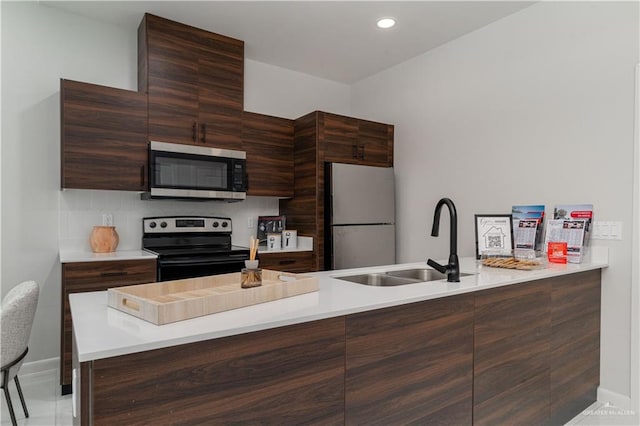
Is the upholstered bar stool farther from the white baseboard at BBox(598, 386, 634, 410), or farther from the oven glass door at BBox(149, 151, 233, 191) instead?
the white baseboard at BBox(598, 386, 634, 410)

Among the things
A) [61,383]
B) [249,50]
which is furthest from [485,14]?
[61,383]

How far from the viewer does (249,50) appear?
3.85 metres

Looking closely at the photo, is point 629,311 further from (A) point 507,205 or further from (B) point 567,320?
(A) point 507,205

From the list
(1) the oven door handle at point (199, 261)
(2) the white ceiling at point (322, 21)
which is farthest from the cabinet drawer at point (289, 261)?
(2) the white ceiling at point (322, 21)

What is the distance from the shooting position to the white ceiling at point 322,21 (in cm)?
302

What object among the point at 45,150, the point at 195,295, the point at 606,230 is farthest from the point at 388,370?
the point at 45,150

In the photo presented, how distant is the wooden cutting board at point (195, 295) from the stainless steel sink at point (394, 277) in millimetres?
545

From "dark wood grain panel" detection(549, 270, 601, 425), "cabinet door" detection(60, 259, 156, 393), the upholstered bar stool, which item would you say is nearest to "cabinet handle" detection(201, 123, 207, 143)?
"cabinet door" detection(60, 259, 156, 393)

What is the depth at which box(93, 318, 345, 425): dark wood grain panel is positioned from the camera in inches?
37.0

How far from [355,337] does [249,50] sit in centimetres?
327

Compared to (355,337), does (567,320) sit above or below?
below

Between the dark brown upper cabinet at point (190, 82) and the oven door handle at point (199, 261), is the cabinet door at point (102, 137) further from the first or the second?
the oven door handle at point (199, 261)

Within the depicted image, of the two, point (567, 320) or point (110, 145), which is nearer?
point (567, 320)

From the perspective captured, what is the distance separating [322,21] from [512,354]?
9.01ft
